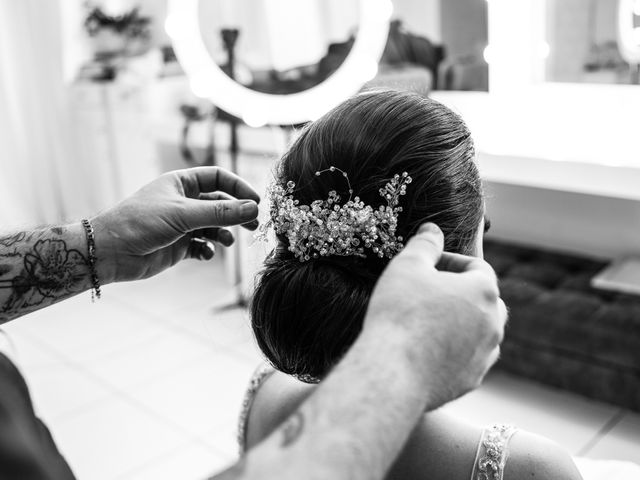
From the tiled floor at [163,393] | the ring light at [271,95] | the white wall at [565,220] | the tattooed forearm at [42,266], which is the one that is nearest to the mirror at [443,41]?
the ring light at [271,95]

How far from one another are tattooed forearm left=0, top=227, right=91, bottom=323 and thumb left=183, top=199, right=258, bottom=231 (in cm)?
20

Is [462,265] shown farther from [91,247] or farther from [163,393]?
[163,393]

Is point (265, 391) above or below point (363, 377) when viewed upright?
below

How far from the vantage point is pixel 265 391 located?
121cm

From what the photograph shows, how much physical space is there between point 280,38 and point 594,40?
1.40 m

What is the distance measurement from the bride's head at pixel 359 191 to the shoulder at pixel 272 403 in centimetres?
12

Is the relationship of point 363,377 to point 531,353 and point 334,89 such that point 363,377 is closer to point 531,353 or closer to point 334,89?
point 531,353

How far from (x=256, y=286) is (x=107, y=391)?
6.35 ft

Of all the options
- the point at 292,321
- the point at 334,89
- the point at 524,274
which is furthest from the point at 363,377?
the point at 334,89

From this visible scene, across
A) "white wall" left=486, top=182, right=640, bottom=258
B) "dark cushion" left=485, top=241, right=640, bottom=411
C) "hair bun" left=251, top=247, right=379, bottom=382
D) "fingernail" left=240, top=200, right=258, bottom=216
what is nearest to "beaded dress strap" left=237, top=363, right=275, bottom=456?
"hair bun" left=251, top=247, right=379, bottom=382

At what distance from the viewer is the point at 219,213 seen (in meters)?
1.13

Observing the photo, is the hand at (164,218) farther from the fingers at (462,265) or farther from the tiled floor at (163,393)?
the tiled floor at (163,393)

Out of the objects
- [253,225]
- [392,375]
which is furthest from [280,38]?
[392,375]

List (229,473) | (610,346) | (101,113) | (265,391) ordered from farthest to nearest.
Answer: (101,113)
(610,346)
(265,391)
(229,473)
